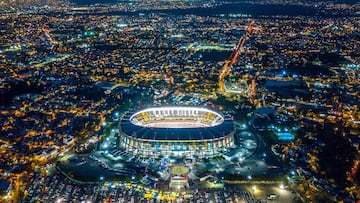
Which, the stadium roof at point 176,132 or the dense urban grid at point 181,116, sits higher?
the stadium roof at point 176,132

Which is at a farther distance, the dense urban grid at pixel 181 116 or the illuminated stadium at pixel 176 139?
the illuminated stadium at pixel 176 139

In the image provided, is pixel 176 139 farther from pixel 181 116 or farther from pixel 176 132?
pixel 181 116

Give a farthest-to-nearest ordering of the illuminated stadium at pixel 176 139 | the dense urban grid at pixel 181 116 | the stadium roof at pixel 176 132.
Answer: the stadium roof at pixel 176 132 < the illuminated stadium at pixel 176 139 < the dense urban grid at pixel 181 116

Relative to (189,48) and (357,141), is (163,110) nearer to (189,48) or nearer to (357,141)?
(357,141)

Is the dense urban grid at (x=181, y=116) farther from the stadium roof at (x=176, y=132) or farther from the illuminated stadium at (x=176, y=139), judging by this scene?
the stadium roof at (x=176, y=132)

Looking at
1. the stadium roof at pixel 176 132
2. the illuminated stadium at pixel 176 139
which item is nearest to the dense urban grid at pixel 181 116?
the illuminated stadium at pixel 176 139

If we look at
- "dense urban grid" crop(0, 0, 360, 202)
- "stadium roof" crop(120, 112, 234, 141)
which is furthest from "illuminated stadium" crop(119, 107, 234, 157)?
"dense urban grid" crop(0, 0, 360, 202)

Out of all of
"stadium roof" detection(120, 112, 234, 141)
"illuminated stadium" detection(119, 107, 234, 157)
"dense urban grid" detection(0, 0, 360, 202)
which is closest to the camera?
"dense urban grid" detection(0, 0, 360, 202)

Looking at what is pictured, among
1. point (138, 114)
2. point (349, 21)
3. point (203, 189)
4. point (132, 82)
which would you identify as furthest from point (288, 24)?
point (203, 189)

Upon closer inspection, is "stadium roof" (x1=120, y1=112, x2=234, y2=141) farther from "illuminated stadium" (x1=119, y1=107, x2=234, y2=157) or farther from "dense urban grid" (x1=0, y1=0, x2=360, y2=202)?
"dense urban grid" (x1=0, y1=0, x2=360, y2=202)
